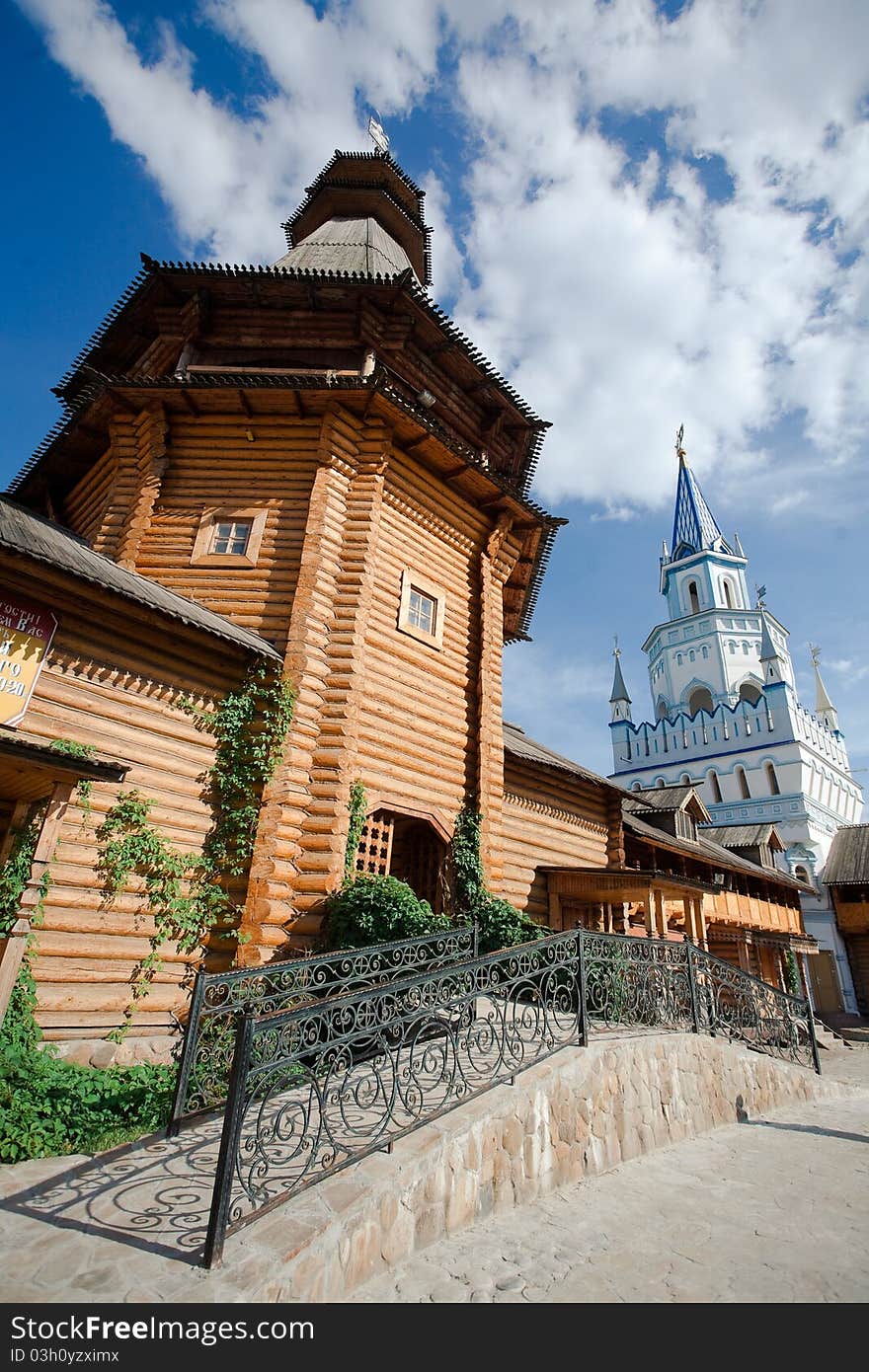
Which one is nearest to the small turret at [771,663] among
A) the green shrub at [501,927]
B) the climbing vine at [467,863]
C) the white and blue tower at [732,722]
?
the white and blue tower at [732,722]

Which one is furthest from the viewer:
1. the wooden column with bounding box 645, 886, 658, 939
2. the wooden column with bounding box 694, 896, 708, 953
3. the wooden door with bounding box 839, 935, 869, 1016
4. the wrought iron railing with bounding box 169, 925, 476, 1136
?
the wooden door with bounding box 839, 935, 869, 1016

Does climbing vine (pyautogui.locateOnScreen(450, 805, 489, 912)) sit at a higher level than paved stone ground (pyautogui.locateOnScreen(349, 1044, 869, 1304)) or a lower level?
higher

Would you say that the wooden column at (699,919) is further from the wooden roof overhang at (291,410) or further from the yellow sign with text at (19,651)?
the yellow sign with text at (19,651)

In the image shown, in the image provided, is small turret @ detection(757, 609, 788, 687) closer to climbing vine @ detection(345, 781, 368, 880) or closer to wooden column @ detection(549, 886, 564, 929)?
wooden column @ detection(549, 886, 564, 929)

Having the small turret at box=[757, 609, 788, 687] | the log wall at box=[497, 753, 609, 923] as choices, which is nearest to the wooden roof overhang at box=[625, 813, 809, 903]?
the log wall at box=[497, 753, 609, 923]

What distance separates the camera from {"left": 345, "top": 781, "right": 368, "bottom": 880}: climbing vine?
9.46m

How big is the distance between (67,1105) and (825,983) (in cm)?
3354

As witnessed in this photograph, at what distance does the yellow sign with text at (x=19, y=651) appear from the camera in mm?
7168

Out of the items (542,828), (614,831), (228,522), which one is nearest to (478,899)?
(542,828)

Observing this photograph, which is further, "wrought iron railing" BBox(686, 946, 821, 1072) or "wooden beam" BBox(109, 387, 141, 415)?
"wooden beam" BBox(109, 387, 141, 415)

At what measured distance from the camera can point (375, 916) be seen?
337 inches

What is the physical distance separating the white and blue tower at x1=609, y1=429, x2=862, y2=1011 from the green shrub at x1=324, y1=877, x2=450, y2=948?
29.3m

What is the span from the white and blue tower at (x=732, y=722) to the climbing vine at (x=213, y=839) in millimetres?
30796

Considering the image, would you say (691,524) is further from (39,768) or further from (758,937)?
(39,768)
